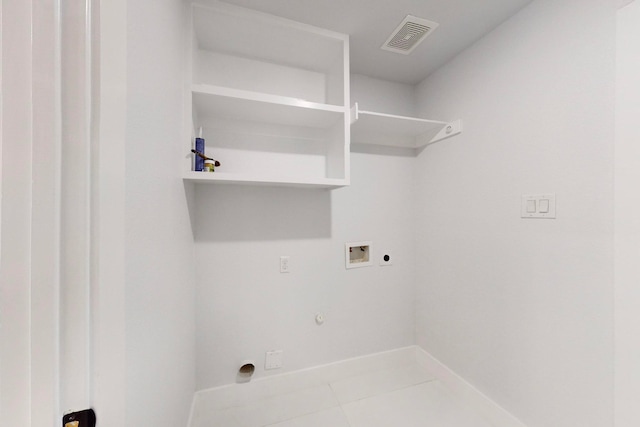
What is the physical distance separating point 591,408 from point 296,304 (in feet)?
5.07

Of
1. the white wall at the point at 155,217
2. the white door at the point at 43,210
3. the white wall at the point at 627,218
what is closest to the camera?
the white door at the point at 43,210

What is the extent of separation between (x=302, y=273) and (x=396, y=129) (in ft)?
4.27

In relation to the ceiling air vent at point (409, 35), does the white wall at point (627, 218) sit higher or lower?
lower

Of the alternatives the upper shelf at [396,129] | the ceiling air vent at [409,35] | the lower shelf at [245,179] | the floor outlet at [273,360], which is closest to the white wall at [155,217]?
the lower shelf at [245,179]

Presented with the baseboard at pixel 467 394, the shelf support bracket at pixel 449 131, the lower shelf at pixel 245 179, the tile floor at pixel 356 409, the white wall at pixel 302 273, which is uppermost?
the shelf support bracket at pixel 449 131

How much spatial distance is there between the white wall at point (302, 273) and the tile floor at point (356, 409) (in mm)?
177

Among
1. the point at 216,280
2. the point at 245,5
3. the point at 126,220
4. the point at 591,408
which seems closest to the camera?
the point at 126,220

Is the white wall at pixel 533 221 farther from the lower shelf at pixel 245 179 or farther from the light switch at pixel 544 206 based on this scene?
the lower shelf at pixel 245 179

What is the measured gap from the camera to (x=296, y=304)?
5.64ft

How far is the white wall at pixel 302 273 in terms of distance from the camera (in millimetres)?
1548

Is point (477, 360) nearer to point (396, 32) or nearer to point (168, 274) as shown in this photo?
point (168, 274)

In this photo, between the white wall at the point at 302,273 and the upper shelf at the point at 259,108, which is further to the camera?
the white wall at the point at 302,273

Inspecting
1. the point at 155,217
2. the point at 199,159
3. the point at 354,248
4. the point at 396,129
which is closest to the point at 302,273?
the point at 354,248

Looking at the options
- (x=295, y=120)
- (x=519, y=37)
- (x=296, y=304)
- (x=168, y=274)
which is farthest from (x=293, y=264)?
(x=519, y=37)
